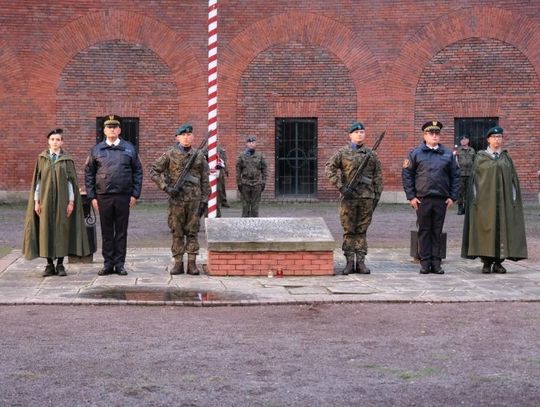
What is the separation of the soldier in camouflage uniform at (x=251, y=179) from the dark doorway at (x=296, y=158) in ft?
21.9

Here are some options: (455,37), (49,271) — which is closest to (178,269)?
(49,271)

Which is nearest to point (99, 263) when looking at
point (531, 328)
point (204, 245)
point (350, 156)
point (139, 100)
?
point (204, 245)

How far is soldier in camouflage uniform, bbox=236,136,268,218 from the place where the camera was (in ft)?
58.6

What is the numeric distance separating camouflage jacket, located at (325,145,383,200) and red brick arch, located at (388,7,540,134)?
13633 mm

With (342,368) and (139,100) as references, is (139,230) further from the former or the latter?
(342,368)

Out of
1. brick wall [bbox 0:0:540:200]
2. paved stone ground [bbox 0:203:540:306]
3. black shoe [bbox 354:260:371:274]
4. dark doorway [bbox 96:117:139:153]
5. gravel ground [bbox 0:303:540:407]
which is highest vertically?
brick wall [bbox 0:0:540:200]

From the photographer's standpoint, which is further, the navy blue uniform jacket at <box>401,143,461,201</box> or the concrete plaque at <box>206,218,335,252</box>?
the navy blue uniform jacket at <box>401,143,461,201</box>

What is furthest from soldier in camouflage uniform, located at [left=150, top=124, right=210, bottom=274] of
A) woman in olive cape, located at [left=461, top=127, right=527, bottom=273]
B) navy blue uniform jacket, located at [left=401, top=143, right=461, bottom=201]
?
woman in olive cape, located at [left=461, top=127, right=527, bottom=273]

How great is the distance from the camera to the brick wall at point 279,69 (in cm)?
2381

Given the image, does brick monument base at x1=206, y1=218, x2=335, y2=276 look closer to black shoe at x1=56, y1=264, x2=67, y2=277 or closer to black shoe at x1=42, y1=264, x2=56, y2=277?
black shoe at x1=56, y1=264, x2=67, y2=277

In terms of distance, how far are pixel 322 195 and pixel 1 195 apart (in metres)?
8.44

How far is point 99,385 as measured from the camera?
5.41m

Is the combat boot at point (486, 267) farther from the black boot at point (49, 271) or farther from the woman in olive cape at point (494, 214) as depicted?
the black boot at point (49, 271)

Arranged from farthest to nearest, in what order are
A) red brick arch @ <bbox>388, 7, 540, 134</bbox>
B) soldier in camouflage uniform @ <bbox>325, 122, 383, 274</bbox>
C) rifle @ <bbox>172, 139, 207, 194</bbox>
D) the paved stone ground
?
red brick arch @ <bbox>388, 7, 540, 134</bbox> < soldier in camouflage uniform @ <bbox>325, 122, 383, 274</bbox> < rifle @ <bbox>172, 139, 207, 194</bbox> < the paved stone ground
